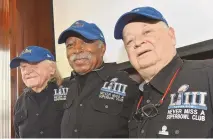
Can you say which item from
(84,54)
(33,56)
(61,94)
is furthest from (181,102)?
(33,56)

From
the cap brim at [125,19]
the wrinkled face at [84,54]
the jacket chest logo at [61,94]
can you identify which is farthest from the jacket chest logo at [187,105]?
the jacket chest logo at [61,94]

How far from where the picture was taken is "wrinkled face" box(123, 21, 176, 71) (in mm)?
758

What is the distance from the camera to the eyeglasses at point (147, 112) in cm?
72

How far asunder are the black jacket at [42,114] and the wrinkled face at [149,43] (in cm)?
47

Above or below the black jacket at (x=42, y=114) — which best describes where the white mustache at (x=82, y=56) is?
above

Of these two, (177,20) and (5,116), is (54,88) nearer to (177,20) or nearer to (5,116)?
(177,20)

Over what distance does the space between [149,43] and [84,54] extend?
32 centimetres

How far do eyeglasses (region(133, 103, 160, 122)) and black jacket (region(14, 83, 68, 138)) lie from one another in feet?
1.59

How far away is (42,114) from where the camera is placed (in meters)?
1.21

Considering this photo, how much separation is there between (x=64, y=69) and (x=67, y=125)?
27.0 inches

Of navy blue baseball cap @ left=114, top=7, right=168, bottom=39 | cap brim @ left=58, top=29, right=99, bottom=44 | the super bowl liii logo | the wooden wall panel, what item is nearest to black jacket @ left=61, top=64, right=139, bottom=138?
the super bowl liii logo

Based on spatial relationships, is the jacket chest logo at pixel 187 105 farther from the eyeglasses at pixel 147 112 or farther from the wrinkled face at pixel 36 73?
the wrinkled face at pixel 36 73

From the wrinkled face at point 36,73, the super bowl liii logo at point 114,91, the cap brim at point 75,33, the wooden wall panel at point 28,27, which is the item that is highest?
the wooden wall panel at point 28,27

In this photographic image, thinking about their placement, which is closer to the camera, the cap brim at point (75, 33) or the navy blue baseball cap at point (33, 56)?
the cap brim at point (75, 33)
